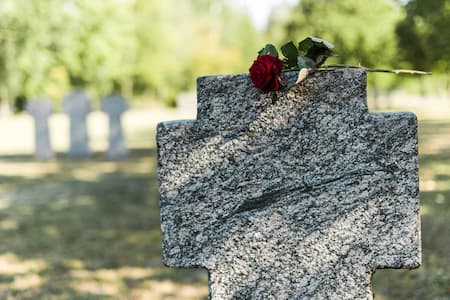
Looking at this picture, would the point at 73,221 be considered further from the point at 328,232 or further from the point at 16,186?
the point at 328,232

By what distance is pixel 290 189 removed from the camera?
7.44ft

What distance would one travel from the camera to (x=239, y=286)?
235 cm

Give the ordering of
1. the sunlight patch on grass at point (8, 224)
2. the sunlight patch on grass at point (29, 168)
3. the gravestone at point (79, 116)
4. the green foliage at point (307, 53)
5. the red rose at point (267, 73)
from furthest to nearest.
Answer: the gravestone at point (79, 116), the sunlight patch on grass at point (29, 168), the sunlight patch on grass at point (8, 224), the green foliage at point (307, 53), the red rose at point (267, 73)

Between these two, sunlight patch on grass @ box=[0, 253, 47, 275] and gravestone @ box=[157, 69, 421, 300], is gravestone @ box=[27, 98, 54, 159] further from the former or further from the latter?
gravestone @ box=[157, 69, 421, 300]

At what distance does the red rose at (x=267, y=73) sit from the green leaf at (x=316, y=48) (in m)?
0.15

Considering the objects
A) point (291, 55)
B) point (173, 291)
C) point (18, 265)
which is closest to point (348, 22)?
point (18, 265)

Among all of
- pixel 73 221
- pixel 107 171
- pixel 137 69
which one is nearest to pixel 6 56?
pixel 137 69

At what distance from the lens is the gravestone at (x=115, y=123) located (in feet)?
50.1

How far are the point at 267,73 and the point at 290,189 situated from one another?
466 millimetres

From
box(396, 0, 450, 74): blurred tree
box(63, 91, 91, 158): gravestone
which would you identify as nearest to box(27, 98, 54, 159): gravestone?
box(63, 91, 91, 158): gravestone

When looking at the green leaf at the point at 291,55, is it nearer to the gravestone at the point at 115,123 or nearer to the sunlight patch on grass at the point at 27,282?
the sunlight patch on grass at the point at 27,282

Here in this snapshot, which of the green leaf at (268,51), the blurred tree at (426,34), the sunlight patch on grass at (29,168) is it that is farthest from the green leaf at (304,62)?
the sunlight patch on grass at (29,168)

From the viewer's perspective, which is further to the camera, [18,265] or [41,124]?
[41,124]

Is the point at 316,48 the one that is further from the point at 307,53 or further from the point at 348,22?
the point at 348,22
